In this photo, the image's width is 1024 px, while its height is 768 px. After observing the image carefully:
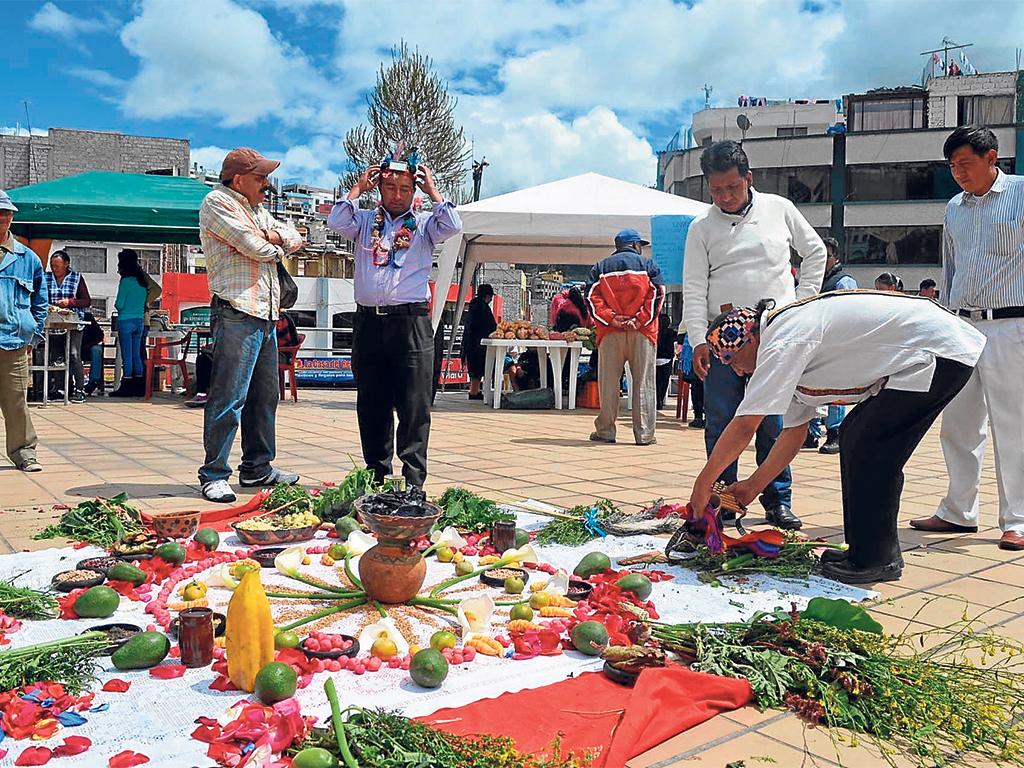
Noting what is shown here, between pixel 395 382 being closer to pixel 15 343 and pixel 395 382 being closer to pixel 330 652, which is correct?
pixel 330 652

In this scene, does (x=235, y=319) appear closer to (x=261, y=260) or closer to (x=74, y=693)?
(x=261, y=260)

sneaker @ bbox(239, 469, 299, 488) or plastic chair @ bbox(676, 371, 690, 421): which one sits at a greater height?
plastic chair @ bbox(676, 371, 690, 421)

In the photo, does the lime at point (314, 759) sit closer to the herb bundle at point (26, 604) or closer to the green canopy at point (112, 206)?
the herb bundle at point (26, 604)

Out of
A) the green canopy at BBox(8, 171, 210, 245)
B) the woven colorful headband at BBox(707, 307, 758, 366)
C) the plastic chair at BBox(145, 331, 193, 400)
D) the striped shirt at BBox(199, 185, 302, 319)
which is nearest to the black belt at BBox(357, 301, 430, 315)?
the striped shirt at BBox(199, 185, 302, 319)

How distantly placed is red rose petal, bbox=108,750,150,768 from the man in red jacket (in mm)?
6527

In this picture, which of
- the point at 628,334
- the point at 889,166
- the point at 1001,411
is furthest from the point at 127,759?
the point at 889,166

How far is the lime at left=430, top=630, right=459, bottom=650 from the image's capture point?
2.68m

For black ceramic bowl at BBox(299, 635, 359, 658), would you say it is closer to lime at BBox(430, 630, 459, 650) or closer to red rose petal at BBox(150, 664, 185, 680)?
lime at BBox(430, 630, 459, 650)

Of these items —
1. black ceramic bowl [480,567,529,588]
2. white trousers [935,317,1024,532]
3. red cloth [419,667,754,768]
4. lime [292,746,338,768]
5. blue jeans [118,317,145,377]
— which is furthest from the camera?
blue jeans [118,317,145,377]

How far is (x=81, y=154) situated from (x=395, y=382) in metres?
49.9

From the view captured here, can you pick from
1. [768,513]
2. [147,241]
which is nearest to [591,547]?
[768,513]

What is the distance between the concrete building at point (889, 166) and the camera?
133 feet

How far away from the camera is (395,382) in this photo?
5.09 meters

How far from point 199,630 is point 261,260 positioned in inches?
121
